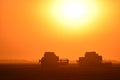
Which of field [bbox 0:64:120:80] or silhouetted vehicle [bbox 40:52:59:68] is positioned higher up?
silhouetted vehicle [bbox 40:52:59:68]

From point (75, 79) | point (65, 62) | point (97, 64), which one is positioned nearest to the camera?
point (75, 79)

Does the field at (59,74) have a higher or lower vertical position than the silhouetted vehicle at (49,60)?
lower

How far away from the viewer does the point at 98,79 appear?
126ft

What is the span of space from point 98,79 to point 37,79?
726cm

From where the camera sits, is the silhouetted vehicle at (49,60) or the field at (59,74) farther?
the silhouetted vehicle at (49,60)

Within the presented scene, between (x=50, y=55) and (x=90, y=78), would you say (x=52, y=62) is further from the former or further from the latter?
(x=90, y=78)

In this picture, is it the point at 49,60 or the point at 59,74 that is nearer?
the point at 59,74

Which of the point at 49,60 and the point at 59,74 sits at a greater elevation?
the point at 49,60

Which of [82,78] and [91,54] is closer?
[82,78]

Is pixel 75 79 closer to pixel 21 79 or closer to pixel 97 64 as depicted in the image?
pixel 21 79

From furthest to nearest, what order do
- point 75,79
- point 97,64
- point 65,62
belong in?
point 65,62 < point 97,64 < point 75,79

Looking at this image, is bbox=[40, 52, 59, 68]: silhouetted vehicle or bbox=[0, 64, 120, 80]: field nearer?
bbox=[0, 64, 120, 80]: field

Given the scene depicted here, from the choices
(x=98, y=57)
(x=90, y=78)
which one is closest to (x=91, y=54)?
(x=98, y=57)

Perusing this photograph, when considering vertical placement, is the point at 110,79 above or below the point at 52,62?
below
